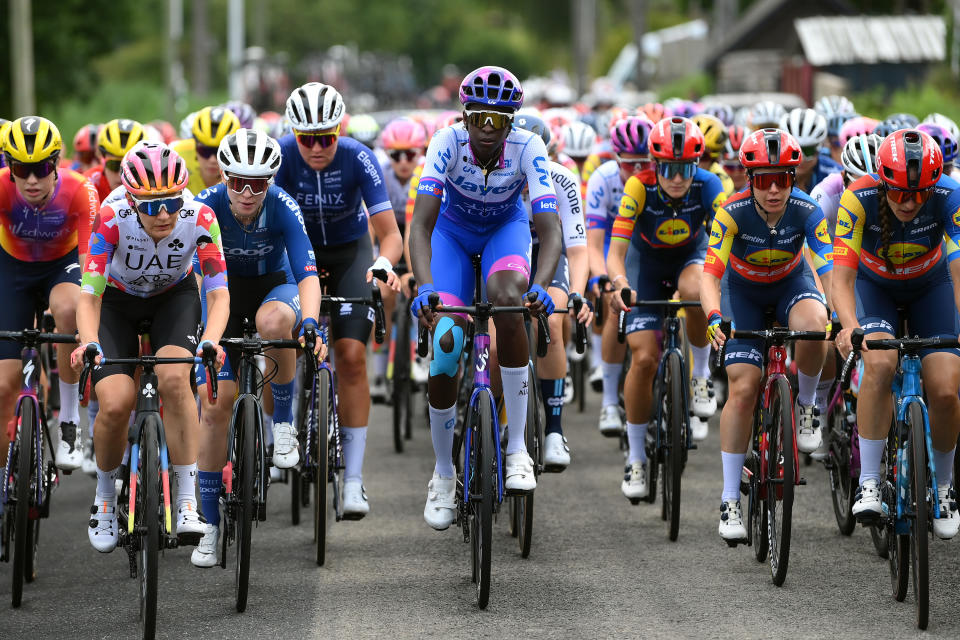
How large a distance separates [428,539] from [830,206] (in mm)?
3173

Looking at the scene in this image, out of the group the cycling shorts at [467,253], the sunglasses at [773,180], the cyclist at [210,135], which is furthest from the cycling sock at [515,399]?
the cyclist at [210,135]

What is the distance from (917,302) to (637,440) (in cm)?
220

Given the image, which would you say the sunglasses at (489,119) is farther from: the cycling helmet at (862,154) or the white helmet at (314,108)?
the cycling helmet at (862,154)

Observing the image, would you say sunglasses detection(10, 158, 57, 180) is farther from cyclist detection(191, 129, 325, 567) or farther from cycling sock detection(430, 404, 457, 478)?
cycling sock detection(430, 404, 457, 478)

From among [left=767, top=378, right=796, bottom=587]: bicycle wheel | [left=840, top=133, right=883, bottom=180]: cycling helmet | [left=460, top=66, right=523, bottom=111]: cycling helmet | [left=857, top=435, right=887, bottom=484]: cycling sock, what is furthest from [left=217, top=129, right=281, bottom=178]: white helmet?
[left=857, top=435, right=887, bottom=484]: cycling sock

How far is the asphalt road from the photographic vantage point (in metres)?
7.14

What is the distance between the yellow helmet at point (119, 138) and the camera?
10648 millimetres

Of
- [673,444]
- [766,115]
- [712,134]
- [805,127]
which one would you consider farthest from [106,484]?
[766,115]

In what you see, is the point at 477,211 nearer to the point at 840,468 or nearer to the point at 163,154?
the point at 163,154

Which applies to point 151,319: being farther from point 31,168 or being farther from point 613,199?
point 613,199

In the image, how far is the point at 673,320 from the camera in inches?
371

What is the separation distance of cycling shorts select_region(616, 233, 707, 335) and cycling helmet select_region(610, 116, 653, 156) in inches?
33.1

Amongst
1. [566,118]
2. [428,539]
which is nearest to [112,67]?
[566,118]

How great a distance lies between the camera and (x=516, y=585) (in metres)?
7.91
